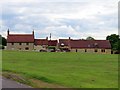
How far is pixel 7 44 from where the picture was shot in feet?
512

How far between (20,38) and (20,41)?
1579mm

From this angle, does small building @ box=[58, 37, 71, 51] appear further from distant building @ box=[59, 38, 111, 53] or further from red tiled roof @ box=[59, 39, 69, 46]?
distant building @ box=[59, 38, 111, 53]

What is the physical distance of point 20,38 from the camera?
15675 centimetres

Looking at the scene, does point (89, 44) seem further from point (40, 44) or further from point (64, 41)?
point (40, 44)

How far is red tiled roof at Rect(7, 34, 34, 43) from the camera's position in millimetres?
155625

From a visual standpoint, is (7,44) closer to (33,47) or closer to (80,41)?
(33,47)

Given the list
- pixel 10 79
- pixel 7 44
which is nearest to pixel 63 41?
pixel 7 44

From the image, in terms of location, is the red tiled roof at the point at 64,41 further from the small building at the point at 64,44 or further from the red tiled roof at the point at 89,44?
the red tiled roof at the point at 89,44

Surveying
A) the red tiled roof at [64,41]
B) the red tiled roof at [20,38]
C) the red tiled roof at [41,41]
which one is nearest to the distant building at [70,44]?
the red tiled roof at [20,38]

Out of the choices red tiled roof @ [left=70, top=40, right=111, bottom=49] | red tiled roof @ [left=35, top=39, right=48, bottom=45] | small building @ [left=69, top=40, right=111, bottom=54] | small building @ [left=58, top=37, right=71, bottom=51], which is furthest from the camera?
red tiled roof @ [left=35, top=39, right=48, bottom=45]

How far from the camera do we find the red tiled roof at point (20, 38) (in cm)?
15562

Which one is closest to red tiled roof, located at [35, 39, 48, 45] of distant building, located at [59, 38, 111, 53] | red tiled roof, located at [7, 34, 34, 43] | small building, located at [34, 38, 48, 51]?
small building, located at [34, 38, 48, 51]

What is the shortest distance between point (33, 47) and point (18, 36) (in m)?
7.56

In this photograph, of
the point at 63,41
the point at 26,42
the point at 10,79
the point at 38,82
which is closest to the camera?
the point at 38,82
